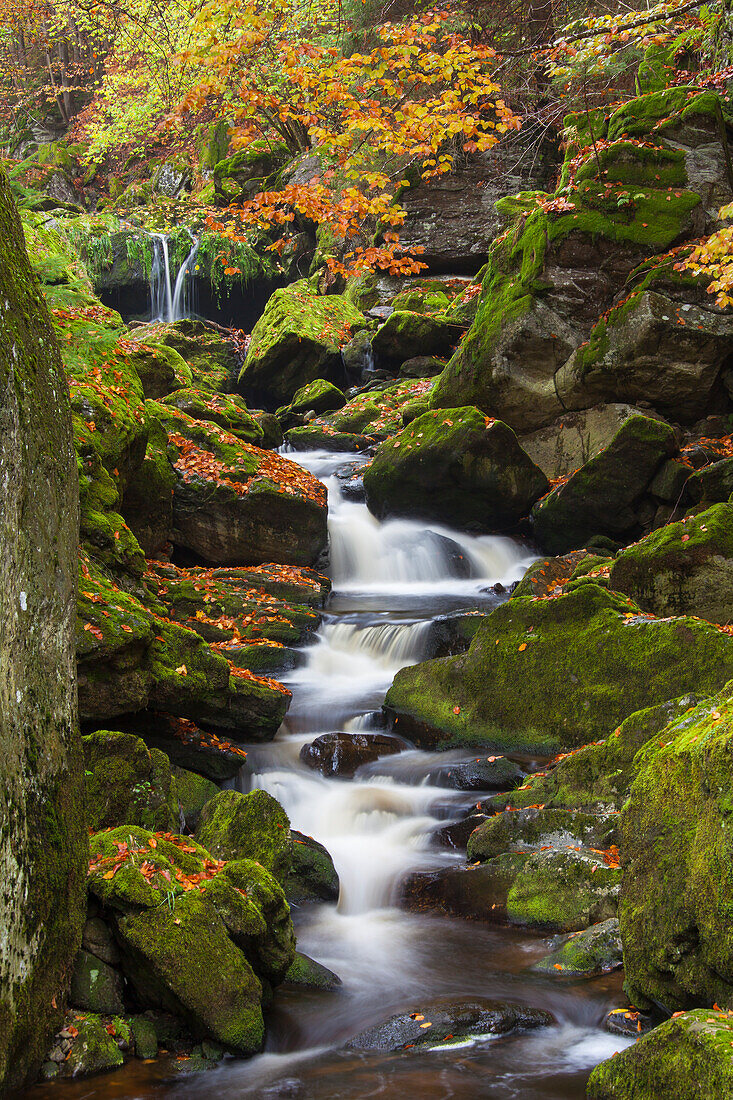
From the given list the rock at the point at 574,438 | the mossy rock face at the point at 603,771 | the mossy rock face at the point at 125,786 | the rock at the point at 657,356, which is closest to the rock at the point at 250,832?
the mossy rock face at the point at 125,786

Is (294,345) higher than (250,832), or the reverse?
(294,345)

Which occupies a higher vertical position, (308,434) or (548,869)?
(308,434)

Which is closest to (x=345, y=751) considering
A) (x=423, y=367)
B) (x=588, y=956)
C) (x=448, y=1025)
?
(x=588, y=956)

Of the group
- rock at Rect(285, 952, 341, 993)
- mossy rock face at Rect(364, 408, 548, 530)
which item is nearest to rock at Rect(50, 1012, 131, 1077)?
rock at Rect(285, 952, 341, 993)

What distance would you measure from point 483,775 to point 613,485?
6.29m

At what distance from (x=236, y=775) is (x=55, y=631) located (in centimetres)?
386

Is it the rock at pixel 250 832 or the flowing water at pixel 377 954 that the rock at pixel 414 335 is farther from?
the rock at pixel 250 832

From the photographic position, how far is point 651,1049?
3.08 meters

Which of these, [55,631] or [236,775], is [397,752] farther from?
[55,631]

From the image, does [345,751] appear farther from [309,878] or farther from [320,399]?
[320,399]

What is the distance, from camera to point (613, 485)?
1218 centimetres

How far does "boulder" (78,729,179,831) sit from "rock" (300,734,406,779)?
7.04 feet

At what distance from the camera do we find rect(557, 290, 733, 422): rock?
12.3 m

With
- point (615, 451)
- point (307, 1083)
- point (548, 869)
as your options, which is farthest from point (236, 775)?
point (615, 451)
